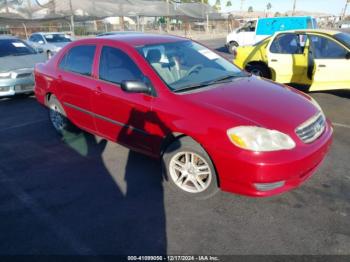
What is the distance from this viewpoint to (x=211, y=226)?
293 cm

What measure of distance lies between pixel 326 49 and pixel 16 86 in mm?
7158

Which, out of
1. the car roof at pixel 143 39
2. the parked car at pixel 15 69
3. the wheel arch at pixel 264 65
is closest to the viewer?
the car roof at pixel 143 39

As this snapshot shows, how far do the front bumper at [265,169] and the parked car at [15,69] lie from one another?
6457 millimetres

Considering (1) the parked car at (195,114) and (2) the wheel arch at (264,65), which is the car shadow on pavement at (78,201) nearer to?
(1) the parked car at (195,114)

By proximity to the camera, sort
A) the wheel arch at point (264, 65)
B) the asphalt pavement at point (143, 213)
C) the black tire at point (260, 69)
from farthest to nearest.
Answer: the black tire at point (260, 69), the wheel arch at point (264, 65), the asphalt pavement at point (143, 213)

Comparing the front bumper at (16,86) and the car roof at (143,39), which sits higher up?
the car roof at (143,39)

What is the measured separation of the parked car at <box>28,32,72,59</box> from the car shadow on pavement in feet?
37.2

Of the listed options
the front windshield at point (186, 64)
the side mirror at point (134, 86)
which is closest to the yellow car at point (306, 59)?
the front windshield at point (186, 64)

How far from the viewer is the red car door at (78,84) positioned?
166 inches

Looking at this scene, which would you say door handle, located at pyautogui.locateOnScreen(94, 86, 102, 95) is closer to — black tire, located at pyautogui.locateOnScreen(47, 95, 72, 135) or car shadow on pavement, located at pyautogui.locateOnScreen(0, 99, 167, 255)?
car shadow on pavement, located at pyautogui.locateOnScreen(0, 99, 167, 255)

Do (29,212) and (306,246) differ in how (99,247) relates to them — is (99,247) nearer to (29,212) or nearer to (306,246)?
(29,212)

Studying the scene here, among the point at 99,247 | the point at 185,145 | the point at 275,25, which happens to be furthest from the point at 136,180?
the point at 275,25

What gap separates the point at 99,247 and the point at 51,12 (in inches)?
696

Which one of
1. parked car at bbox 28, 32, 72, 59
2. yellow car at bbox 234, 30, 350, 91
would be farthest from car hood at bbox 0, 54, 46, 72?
parked car at bbox 28, 32, 72, 59
